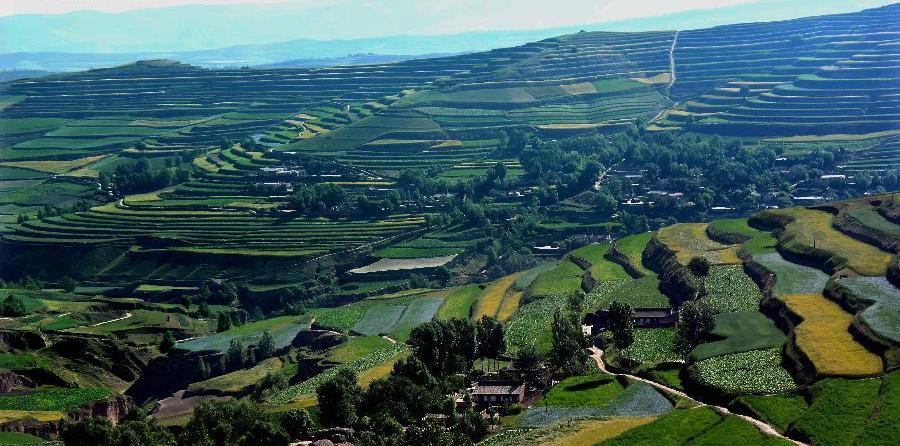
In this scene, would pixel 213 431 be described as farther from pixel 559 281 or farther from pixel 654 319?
pixel 559 281

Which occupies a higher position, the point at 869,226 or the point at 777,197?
the point at 869,226

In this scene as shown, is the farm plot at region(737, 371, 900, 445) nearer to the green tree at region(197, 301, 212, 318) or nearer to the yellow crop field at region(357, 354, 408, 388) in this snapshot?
the yellow crop field at region(357, 354, 408, 388)

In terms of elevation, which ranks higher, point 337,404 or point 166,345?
point 337,404

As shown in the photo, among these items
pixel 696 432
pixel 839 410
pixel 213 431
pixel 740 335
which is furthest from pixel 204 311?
pixel 839 410

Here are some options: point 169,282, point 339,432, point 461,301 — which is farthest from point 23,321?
point 339,432

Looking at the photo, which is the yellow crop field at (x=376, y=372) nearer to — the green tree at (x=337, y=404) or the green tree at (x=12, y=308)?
the green tree at (x=337, y=404)

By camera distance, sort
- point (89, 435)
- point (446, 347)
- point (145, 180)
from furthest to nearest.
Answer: point (145, 180) → point (446, 347) → point (89, 435)

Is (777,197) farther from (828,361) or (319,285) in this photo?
(828,361)
